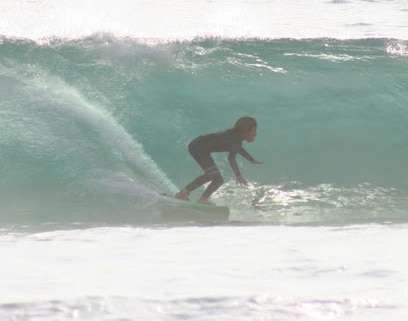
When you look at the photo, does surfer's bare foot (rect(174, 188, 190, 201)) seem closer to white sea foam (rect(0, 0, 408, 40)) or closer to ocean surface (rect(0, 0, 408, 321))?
ocean surface (rect(0, 0, 408, 321))

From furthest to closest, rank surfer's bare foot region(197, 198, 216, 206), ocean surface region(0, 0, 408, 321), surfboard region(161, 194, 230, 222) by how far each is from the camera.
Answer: surfer's bare foot region(197, 198, 216, 206) → surfboard region(161, 194, 230, 222) → ocean surface region(0, 0, 408, 321)

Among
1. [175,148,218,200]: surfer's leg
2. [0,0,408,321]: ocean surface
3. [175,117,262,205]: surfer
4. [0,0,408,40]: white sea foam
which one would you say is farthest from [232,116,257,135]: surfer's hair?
[0,0,408,40]: white sea foam

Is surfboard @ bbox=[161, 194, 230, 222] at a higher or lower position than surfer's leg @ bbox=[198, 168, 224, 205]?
lower

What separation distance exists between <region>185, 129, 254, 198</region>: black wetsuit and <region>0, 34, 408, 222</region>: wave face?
35cm

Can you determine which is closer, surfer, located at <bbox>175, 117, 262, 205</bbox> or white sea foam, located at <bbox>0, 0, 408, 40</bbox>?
surfer, located at <bbox>175, 117, 262, 205</bbox>

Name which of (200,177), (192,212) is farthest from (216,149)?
(192,212)

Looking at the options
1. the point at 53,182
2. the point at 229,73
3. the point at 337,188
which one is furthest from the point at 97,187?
the point at 229,73

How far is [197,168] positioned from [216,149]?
1484mm

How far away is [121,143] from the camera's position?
42.5ft

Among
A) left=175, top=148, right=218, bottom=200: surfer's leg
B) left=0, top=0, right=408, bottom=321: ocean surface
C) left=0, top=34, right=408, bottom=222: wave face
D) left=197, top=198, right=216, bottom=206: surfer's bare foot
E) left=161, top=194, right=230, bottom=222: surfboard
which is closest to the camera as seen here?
left=0, top=0, right=408, bottom=321: ocean surface

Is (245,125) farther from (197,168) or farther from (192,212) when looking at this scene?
(197,168)

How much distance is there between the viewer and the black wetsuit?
10.6m

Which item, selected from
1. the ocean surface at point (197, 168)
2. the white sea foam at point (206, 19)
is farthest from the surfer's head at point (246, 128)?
the white sea foam at point (206, 19)

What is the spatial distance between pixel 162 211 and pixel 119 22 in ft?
31.0
